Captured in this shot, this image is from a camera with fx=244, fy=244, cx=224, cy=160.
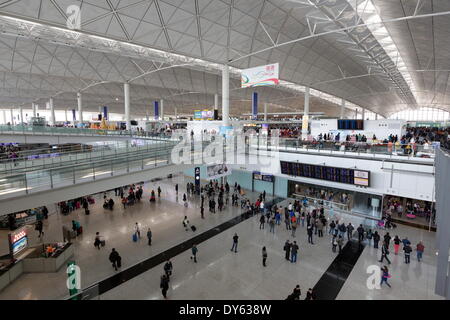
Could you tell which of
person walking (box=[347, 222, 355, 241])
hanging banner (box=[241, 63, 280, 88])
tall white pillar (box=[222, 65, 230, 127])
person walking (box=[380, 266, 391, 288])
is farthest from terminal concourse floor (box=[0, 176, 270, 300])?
hanging banner (box=[241, 63, 280, 88])

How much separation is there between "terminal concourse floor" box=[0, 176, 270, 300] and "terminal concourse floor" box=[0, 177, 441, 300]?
0.15 feet

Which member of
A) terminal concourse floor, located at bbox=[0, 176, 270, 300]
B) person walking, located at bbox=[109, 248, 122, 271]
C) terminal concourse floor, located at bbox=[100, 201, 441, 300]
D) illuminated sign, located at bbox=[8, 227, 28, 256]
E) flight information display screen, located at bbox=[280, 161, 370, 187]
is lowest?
terminal concourse floor, located at bbox=[100, 201, 441, 300]

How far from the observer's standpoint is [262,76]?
18656 millimetres

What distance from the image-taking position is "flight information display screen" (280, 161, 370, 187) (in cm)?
1702

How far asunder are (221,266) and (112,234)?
764 cm

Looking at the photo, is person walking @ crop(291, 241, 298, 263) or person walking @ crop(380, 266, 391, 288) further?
person walking @ crop(291, 241, 298, 263)

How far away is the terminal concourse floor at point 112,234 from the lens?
1030cm

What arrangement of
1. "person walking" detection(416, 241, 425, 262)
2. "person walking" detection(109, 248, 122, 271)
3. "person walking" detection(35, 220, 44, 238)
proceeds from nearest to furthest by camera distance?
"person walking" detection(109, 248, 122, 271)
"person walking" detection(416, 241, 425, 262)
"person walking" detection(35, 220, 44, 238)

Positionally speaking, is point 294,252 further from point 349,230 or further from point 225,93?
point 225,93

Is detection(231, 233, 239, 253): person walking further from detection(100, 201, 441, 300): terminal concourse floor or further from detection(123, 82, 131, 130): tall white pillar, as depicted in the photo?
detection(123, 82, 131, 130): tall white pillar

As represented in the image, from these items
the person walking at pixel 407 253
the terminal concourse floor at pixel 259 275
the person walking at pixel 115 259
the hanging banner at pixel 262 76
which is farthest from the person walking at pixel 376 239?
the person walking at pixel 115 259

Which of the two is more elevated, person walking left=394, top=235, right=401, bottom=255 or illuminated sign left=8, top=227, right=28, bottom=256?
illuminated sign left=8, top=227, right=28, bottom=256
